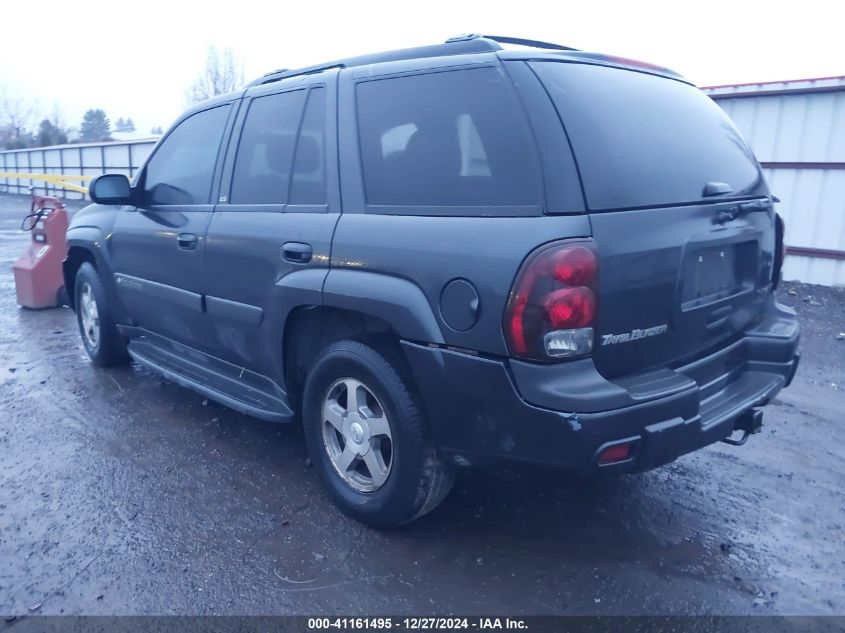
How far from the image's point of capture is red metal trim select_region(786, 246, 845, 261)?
8859 millimetres

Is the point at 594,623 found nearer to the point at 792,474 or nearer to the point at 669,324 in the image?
the point at 669,324

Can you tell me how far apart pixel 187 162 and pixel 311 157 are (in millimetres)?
1366

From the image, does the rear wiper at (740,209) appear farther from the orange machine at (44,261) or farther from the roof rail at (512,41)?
the orange machine at (44,261)

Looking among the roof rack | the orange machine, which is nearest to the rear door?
the roof rack

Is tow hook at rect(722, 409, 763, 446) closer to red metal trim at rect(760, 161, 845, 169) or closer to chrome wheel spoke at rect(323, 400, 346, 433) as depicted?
chrome wheel spoke at rect(323, 400, 346, 433)

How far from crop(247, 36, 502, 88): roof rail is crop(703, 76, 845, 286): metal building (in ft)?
25.2

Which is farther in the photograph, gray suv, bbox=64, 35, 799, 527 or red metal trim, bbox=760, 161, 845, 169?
red metal trim, bbox=760, 161, 845, 169

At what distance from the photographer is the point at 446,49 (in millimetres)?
2949

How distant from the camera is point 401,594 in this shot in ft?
8.93

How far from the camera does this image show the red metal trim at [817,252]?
8.86 m

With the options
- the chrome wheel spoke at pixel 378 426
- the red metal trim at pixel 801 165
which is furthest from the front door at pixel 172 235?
the red metal trim at pixel 801 165

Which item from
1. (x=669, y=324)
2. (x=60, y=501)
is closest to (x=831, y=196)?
(x=669, y=324)

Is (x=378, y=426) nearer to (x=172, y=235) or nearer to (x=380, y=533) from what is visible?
(x=380, y=533)

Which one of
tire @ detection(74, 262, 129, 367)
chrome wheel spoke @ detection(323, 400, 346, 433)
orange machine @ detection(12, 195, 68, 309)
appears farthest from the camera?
orange machine @ detection(12, 195, 68, 309)
